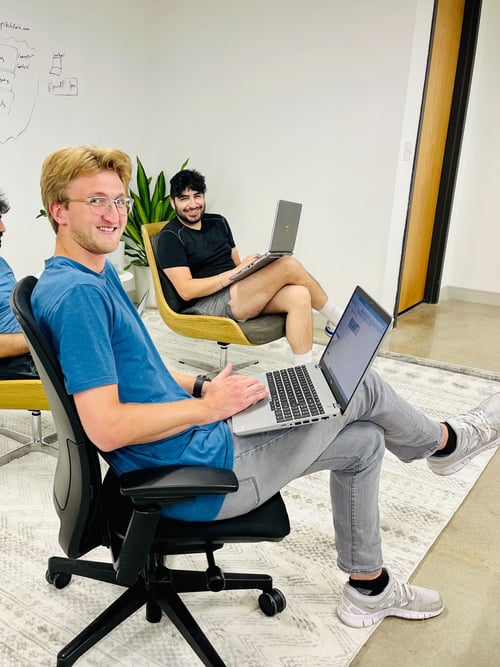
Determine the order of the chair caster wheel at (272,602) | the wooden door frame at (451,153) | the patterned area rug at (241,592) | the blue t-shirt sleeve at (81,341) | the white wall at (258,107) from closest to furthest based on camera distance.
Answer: the blue t-shirt sleeve at (81,341) → the patterned area rug at (241,592) → the chair caster wheel at (272,602) → the white wall at (258,107) → the wooden door frame at (451,153)

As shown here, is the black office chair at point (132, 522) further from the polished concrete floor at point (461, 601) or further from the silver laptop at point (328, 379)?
the polished concrete floor at point (461, 601)

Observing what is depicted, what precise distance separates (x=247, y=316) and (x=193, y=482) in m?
1.93

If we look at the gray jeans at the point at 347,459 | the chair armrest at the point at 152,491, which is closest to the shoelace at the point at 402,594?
the gray jeans at the point at 347,459

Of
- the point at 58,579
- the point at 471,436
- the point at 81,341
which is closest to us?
the point at 81,341

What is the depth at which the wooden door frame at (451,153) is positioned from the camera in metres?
4.57

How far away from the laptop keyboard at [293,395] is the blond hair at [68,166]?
650 mm

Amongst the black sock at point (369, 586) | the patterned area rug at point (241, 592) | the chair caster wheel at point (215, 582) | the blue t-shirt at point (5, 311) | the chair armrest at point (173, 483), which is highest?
the blue t-shirt at point (5, 311)

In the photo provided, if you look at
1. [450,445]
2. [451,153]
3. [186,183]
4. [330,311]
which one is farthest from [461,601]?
[451,153]

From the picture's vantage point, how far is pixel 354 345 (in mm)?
1548

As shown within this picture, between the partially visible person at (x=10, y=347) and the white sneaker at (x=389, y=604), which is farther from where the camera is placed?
the partially visible person at (x=10, y=347)

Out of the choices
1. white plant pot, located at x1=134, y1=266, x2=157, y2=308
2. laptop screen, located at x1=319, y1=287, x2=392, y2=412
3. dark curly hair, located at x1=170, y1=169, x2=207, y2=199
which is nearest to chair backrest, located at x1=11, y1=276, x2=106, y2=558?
laptop screen, located at x1=319, y1=287, x2=392, y2=412

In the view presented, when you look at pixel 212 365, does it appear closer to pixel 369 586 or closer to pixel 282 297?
pixel 282 297

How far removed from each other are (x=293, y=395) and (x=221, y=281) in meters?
1.66

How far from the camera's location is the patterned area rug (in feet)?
5.12
